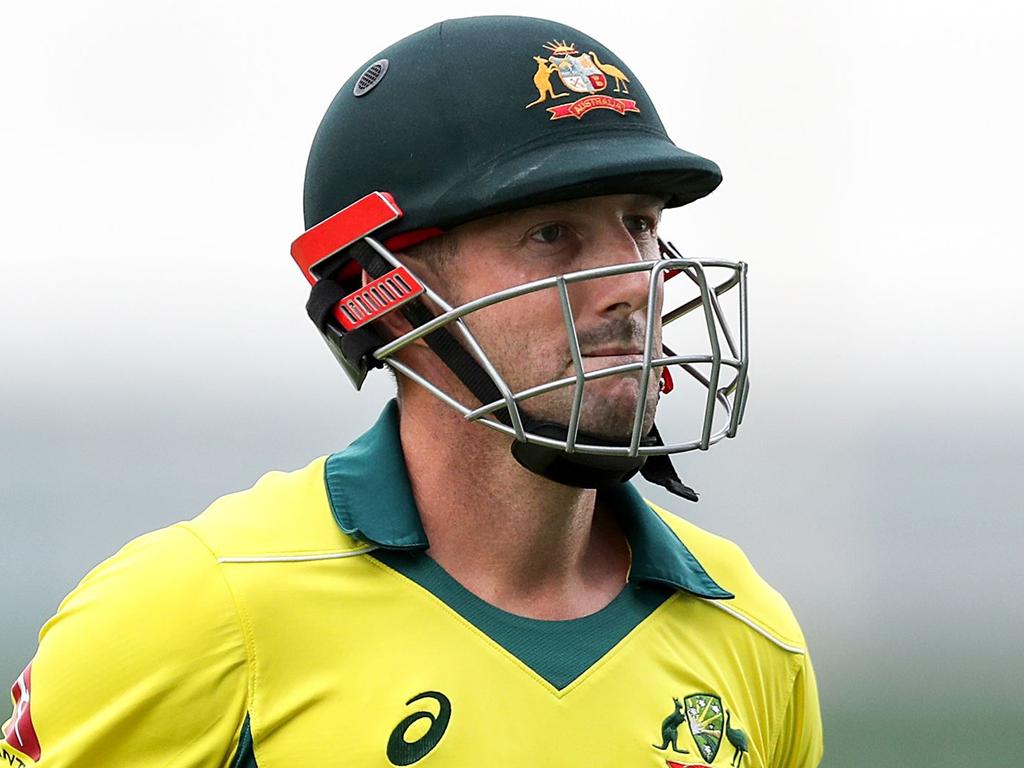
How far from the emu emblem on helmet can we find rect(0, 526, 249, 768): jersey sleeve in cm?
70

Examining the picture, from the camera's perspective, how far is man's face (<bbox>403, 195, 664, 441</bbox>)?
5.57 ft

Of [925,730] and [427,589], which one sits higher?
[427,589]

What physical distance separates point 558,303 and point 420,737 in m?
0.51

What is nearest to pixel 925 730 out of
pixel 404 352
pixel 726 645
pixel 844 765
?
pixel 844 765

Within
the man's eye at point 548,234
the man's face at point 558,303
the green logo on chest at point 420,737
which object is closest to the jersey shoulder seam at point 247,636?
the green logo on chest at point 420,737

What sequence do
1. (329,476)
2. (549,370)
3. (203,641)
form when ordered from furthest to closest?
(329,476)
(549,370)
(203,641)

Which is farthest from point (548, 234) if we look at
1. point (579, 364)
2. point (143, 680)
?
point (143, 680)

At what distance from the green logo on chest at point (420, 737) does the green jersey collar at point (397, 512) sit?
0.62 feet

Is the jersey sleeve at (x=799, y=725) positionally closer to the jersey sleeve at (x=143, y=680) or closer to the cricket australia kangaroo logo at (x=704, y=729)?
the cricket australia kangaroo logo at (x=704, y=729)

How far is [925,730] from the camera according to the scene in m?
4.67

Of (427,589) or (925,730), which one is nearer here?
(427,589)

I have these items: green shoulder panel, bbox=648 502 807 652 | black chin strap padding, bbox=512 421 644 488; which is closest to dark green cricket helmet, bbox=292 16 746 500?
black chin strap padding, bbox=512 421 644 488

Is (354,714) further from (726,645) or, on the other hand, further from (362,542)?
(726,645)

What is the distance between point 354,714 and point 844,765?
3202 mm
